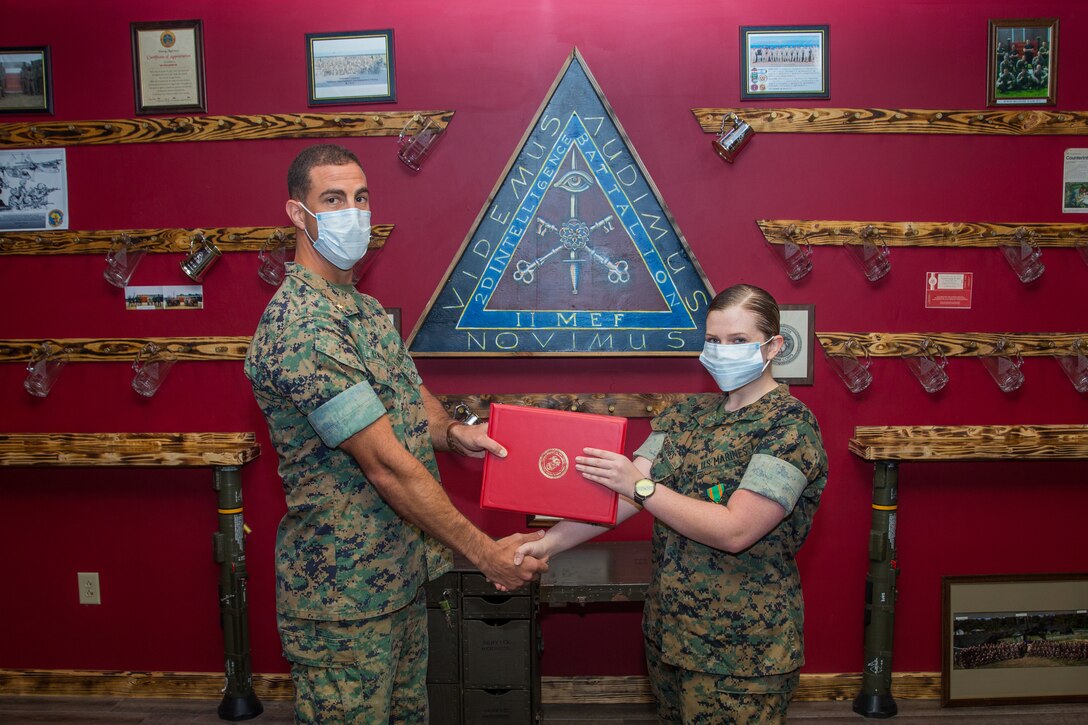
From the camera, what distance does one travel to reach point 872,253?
324 cm

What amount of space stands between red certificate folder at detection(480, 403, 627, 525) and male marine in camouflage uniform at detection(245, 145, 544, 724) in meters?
0.06

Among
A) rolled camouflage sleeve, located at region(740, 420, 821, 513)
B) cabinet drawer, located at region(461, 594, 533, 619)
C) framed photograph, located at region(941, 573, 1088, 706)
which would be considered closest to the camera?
rolled camouflage sleeve, located at region(740, 420, 821, 513)

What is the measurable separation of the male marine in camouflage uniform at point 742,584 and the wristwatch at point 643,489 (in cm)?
14

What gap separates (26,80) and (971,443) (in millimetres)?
4210

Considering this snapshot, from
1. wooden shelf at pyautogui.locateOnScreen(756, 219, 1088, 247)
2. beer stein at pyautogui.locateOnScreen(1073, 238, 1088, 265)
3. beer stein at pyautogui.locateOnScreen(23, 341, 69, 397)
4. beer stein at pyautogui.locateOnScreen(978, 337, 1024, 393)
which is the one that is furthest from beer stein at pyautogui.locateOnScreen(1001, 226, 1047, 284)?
beer stein at pyautogui.locateOnScreen(23, 341, 69, 397)

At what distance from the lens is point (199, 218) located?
3336mm

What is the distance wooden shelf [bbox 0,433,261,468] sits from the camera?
3121 millimetres

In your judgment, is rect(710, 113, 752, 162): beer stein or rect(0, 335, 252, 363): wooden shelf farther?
rect(0, 335, 252, 363): wooden shelf

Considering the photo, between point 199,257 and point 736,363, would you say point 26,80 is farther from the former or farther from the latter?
point 736,363

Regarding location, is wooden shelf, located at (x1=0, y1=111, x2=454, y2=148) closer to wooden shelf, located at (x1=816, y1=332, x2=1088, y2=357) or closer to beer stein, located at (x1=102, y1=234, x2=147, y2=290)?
beer stein, located at (x1=102, y1=234, x2=147, y2=290)

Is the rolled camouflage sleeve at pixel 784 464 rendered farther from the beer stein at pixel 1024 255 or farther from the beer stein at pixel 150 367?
the beer stein at pixel 150 367

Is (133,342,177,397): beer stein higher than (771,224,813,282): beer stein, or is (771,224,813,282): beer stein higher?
(771,224,813,282): beer stein

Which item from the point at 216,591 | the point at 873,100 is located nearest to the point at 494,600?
the point at 216,591

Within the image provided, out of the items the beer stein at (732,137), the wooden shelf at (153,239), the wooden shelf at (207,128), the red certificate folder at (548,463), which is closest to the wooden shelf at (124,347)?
the wooden shelf at (153,239)
